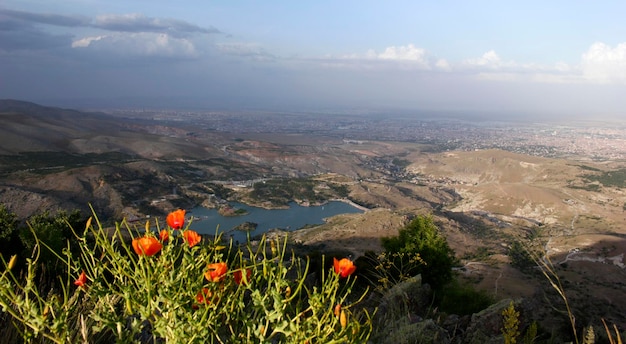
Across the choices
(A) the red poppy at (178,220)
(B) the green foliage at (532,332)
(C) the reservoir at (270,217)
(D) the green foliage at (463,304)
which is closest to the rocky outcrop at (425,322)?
(B) the green foliage at (532,332)

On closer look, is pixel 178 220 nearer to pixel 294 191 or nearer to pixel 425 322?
pixel 425 322

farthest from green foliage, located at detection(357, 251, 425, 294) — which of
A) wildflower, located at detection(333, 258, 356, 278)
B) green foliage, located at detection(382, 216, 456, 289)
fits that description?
wildflower, located at detection(333, 258, 356, 278)

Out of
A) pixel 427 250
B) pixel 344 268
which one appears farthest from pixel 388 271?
pixel 344 268

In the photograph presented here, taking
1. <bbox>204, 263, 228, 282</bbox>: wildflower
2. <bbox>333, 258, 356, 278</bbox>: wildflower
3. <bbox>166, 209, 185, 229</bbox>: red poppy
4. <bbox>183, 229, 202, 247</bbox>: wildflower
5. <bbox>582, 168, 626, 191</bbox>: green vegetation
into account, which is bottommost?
<bbox>582, 168, 626, 191</bbox>: green vegetation

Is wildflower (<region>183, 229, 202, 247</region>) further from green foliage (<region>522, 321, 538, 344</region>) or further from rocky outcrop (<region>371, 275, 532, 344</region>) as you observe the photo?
green foliage (<region>522, 321, 538, 344</region>)

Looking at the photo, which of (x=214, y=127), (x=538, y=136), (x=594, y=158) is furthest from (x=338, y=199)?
(x=538, y=136)

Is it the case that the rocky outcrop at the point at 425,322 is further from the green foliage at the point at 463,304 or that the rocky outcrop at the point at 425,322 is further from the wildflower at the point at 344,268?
the green foliage at the point at 463,304

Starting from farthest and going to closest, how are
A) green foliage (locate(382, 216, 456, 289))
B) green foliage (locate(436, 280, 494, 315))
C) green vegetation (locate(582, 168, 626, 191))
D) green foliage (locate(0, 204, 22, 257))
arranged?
green vegetation (locate(582, 168, 626, 191)) < green foliage (locate(382, 216, 456, 289)) < green foliage (locate(0, 204, 22, 257)) < green foliage (locate(436, 280, 494, 315))
